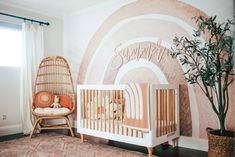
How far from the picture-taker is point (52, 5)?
3.81 meters

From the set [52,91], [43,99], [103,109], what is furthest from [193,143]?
[52,91]

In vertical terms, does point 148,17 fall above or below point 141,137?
above

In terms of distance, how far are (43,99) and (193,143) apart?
2453mm

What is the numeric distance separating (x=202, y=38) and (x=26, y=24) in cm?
292

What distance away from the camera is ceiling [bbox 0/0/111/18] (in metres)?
3.60

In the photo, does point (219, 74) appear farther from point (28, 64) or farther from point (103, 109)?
point (28, 64)

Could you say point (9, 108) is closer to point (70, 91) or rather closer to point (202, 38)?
point (70, 91)

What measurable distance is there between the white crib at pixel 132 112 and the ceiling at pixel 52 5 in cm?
160

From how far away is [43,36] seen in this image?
408 centimetres

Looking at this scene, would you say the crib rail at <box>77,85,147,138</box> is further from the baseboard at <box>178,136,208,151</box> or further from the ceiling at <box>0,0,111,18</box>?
the ceiling at <box>0,0,111,18</box>

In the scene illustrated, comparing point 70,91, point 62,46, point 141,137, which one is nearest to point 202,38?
point 141,137

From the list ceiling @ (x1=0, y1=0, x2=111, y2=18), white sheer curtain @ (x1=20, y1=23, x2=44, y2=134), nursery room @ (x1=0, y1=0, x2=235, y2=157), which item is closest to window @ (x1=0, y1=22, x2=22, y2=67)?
nursery room @ (x1=0, y1=0, x2=235, y2=157)

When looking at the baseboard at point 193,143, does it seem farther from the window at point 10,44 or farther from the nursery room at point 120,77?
the window at point 10,44

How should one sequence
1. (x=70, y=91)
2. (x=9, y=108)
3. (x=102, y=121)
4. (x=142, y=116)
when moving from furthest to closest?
1. (x=70, y=91)
2. (x=9, y=108)
3. (x=102, y=121)
4. (x=142, y=116)
